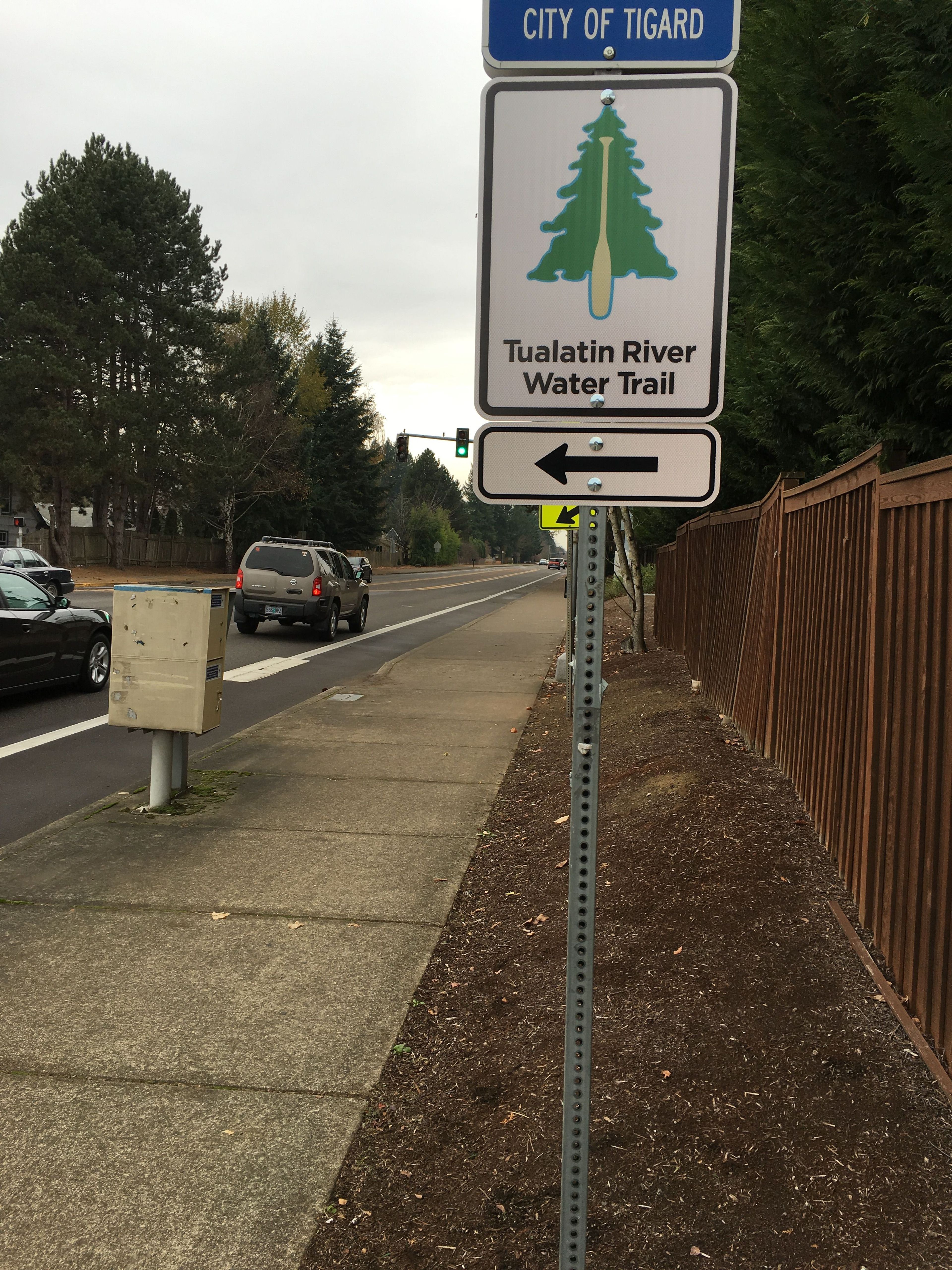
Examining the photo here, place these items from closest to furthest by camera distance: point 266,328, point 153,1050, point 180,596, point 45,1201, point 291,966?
point 45,1201 < point 153,1050 < point 291,966 < point 180,596 < point 266,328

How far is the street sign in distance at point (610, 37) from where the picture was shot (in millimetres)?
2178

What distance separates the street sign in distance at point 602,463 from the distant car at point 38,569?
84.3ft

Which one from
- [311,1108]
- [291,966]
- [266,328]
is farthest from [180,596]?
[266,328]

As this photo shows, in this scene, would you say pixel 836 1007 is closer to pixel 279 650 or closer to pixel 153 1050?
pixel 153 1050

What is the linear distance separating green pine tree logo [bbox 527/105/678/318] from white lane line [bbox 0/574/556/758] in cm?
602

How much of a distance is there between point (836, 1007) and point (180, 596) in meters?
4.68

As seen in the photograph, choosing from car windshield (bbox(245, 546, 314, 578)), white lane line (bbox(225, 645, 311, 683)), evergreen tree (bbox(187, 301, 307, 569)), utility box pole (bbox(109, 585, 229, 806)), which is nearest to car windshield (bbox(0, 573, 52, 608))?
white lane line (bbox(225, 645, 311, 683))

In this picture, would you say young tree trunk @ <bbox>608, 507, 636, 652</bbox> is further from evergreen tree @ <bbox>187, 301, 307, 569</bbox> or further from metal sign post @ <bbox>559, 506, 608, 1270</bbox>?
evergreen tree @ <bbox>187, 301, 307, 569</bbox>

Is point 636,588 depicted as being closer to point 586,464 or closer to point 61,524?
point 586,464

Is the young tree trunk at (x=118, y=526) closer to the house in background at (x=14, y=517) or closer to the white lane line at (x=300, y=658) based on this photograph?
Result: the house in background at (x=14, y=517)

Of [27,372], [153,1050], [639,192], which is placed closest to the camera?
[639,192]

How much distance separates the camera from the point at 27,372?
42594 millimetres

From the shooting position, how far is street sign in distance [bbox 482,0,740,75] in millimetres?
2178

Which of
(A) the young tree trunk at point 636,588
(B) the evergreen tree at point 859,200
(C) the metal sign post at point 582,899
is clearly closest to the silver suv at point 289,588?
(A) the young tree trunk at point 636,588
